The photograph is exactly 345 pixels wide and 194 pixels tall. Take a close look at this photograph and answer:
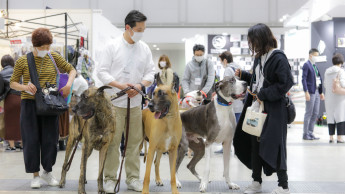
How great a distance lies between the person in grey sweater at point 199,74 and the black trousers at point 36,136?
248 centimetres

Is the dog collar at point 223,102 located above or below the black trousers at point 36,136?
above

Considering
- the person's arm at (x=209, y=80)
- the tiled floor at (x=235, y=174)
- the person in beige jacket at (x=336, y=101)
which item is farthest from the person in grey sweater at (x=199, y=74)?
the person in beige jacket at (x=336, y=101)

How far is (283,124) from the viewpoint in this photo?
360cm

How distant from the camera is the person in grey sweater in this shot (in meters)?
6.00

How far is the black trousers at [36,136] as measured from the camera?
4.01m

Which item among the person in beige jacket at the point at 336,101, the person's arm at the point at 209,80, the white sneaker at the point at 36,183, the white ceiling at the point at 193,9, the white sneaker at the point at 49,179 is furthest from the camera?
the white ceiling at the point at 193,9

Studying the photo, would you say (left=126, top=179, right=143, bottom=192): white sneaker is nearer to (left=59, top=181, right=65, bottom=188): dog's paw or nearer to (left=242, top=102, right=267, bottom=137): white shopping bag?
(left=59, top=181, right=65, bottom=188): dog's paw

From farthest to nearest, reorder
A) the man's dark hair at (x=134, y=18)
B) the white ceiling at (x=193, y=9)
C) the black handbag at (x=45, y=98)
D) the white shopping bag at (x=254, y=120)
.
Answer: the white ceiling at (x=193, y=9), the black handbag at (x=45, y=98), the man's dark hair at (x=134, y=18), the white shopping bag at (x=254, y=120)

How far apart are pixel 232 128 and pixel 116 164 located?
50.5 inches

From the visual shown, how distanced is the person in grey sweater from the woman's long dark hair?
7.65 ft

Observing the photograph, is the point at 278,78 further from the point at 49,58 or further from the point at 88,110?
the point at 49,58

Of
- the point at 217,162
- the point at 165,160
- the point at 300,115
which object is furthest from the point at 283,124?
the point at 300,115

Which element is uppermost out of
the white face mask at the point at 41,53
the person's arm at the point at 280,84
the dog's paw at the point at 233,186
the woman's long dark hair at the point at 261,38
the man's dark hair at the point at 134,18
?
the man's dark hair at the point at 134,18

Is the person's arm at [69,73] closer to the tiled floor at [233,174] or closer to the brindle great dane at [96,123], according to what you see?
the brindle great dane at [96,123]
